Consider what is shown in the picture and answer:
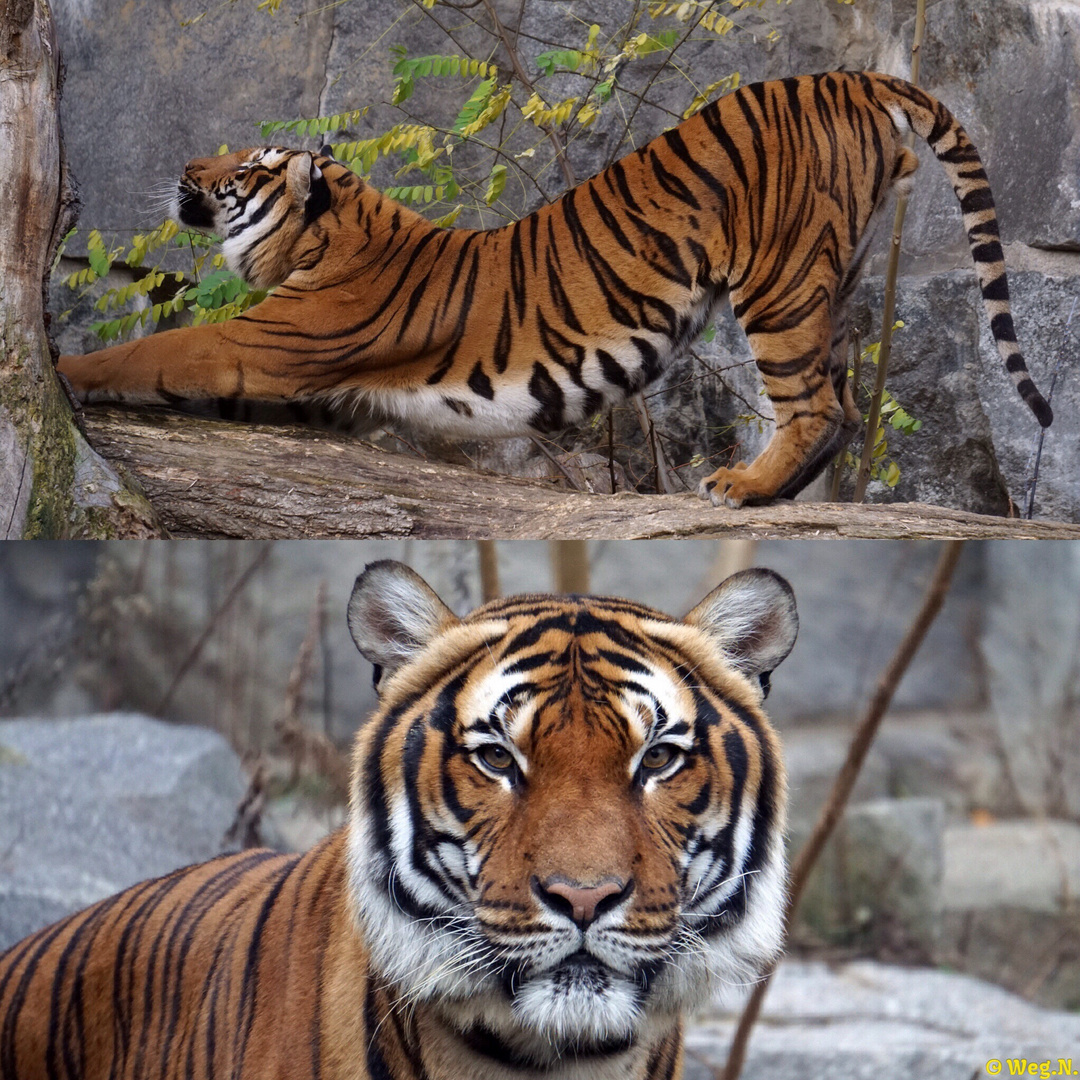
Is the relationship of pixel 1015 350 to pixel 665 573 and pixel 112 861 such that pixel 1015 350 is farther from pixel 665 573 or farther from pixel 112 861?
pixel 112 861

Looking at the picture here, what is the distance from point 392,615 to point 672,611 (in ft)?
11.2

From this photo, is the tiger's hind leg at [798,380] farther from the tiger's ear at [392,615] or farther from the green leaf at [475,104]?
the tiger's ear at [392,615]

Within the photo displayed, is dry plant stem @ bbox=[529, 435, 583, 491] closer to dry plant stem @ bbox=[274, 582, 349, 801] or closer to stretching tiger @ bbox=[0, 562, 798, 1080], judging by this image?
dry plant stem @ bbox=[274, 582, 349, 801]

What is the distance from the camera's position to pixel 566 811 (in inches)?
43.6

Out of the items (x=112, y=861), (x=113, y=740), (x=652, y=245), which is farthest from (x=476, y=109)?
(x=112, y=861)

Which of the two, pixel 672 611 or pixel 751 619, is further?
pixel 672 611

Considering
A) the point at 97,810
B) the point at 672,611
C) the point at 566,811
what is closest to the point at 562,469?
the point at 672,611

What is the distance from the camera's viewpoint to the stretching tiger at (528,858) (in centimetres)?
110

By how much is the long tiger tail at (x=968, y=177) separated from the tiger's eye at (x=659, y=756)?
2.94 metres

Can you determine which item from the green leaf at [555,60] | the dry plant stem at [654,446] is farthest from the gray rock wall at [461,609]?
the green leaf at [555,60]

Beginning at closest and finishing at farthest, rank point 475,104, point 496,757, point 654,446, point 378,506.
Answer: point 496,757 < point 378,506 < point 475,104 < point 654,446

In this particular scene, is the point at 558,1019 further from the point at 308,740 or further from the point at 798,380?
the point at 798,380

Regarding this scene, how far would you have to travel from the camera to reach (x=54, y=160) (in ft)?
7.88

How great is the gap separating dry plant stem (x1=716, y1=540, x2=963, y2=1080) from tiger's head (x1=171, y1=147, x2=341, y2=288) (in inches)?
109
